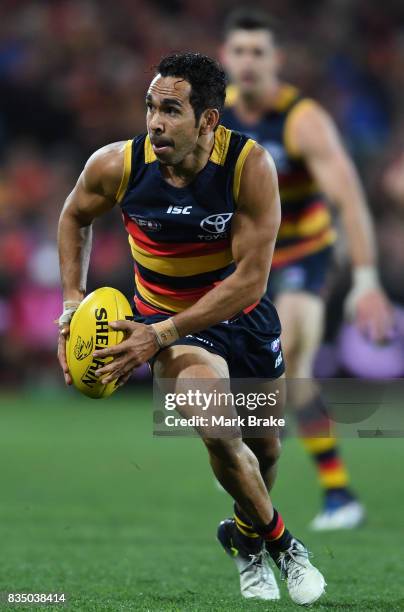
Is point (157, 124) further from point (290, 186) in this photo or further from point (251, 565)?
point (290, 186)

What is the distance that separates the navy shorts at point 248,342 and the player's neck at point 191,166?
1.94 ft

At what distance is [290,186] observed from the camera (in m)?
7.37

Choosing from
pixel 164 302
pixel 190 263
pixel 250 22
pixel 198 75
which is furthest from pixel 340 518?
pixel 198 75

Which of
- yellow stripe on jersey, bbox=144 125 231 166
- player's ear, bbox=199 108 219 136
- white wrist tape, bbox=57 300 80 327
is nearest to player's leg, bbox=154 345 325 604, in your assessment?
→ white wrist tape, bbox=57 300 80 327

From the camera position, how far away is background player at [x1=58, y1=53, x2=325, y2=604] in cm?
450

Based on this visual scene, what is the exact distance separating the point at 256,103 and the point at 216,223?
292 cm

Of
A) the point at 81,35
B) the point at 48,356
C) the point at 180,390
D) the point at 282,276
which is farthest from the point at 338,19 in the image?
the point at 180,390

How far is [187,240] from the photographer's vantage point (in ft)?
15.7

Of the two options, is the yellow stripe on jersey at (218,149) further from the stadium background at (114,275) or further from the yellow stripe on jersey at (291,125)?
the yellow stripe on jersey at (291,125)

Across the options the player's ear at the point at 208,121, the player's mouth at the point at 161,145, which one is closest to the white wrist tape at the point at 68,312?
the player's mouth at the point at 161,145

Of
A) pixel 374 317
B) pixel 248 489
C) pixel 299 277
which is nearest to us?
pixel 248 489

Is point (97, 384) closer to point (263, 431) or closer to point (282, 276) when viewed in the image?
point (263, 431)

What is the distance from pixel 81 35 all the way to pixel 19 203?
2718 mm

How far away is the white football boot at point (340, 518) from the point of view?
22.5 ft
